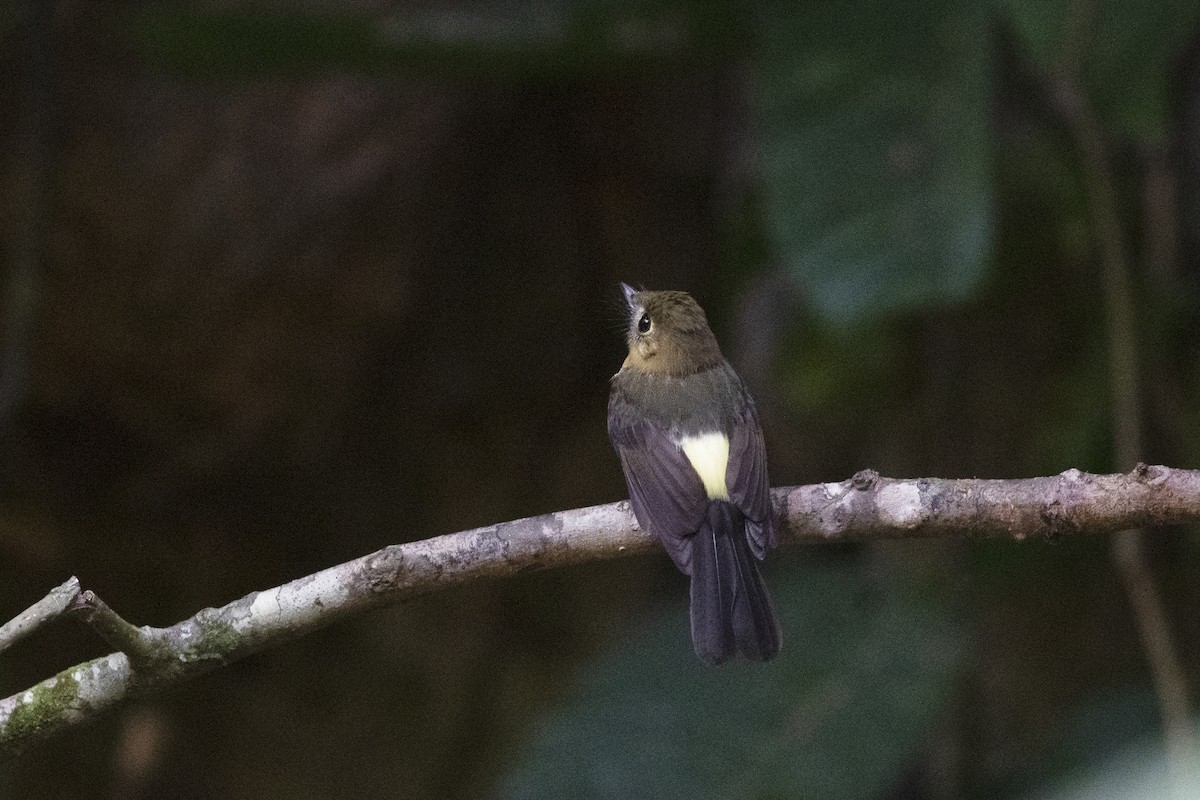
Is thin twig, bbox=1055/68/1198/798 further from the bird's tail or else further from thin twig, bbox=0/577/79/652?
thin twig, bbox=0/577/79/652

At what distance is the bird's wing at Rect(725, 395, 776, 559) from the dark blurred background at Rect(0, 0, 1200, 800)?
54 cm

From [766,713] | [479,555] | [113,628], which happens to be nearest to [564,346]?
[766,713]

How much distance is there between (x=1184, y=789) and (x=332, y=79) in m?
3.33

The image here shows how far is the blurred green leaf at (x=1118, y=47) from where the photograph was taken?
349 cm

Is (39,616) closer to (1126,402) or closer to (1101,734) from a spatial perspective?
(1126,402)

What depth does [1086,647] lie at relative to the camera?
474 cm

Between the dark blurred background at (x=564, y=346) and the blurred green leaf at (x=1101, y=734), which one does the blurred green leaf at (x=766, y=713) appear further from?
the blurred green leaf at (x=1101, y=734)

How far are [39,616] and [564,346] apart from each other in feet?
10.2

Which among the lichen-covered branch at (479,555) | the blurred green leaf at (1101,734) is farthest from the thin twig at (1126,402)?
the lichen-covered branch at (479,555)

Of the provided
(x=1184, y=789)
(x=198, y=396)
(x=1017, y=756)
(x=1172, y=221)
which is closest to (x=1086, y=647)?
(x=1017, y=756)

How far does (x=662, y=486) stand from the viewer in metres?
2.62

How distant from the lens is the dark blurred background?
11.2ft

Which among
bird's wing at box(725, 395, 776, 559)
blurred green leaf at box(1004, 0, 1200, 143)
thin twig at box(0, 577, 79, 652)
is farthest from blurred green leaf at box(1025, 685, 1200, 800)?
thin twig at box(0, 577, 79, 652)

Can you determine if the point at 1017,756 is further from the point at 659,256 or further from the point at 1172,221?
the point at 659,256
